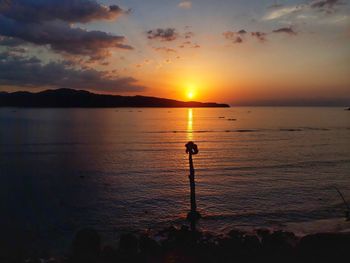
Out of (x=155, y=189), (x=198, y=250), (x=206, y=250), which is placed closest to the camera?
(x=206, y=250)

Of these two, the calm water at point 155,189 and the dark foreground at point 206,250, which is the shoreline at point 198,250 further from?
the calm water at point 155,189

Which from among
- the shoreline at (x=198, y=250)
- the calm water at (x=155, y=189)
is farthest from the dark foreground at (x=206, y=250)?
A: the calm water at (x=155, y=189)

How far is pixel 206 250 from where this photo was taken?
60.8 ft

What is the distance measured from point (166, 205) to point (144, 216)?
3.41 meters

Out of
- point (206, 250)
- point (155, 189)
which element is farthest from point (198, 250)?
point (155, 189)

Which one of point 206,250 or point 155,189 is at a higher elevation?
point 206,250

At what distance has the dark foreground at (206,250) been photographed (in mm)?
17000

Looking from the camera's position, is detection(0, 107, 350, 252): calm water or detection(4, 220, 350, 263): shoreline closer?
detection(4, 220, 350, 263): shoreline

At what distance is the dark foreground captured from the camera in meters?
17.0

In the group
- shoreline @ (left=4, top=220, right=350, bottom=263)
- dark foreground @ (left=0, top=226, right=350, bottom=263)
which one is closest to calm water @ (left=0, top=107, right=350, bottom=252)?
shoreline @ (left=4, top=220, right=350, bottom=263)

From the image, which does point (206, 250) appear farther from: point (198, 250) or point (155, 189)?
point (155, 189)

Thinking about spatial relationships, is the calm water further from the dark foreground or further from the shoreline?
the dark foreground

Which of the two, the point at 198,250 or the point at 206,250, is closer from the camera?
the point at 206,250

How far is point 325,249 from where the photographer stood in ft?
55.8
